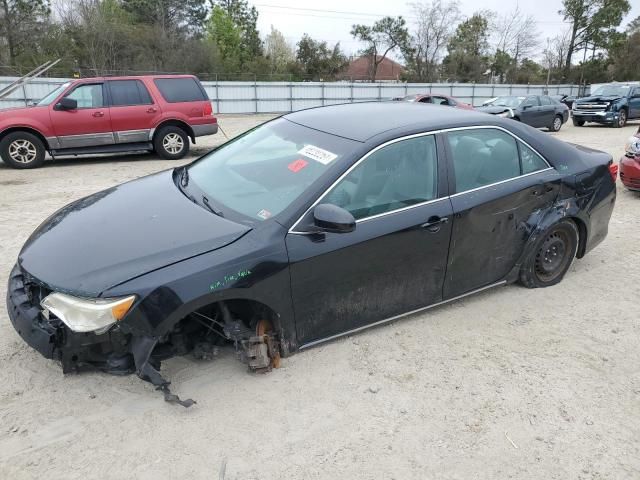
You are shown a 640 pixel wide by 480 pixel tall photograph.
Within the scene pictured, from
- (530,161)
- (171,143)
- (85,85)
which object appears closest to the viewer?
(530,161)

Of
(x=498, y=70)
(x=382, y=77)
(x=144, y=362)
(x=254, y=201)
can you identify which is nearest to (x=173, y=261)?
(x=144, y=362)

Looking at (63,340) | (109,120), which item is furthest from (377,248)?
(109,120)

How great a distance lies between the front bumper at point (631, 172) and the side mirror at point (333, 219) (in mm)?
6129

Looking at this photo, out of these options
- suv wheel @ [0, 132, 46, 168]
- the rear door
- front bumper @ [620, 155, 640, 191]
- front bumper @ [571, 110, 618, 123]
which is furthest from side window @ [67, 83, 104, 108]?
front bumper @ [571, 110, 618, 123]

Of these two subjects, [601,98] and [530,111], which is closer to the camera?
[530,111]

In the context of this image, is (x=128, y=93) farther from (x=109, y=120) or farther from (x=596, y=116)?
(x=596, y=116)

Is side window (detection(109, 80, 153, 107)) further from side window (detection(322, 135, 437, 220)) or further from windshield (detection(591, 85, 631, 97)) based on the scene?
windshield (detection(591, 85, 631, 97))

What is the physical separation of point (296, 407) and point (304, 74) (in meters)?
48.4

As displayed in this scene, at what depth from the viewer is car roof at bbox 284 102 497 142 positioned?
345 centimetres

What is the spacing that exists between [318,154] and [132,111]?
27.1ft

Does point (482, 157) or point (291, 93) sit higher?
point (482, 157)

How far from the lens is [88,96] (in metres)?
10.1

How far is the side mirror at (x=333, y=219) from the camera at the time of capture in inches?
112

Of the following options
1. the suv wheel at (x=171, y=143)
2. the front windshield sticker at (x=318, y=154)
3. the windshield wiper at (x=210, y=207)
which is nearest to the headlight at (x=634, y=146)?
the front windshield sticker at (x=318, y=154)
